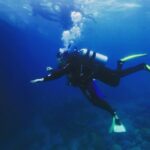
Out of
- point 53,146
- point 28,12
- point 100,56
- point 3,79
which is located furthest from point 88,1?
point 100,56

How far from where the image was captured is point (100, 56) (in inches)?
294

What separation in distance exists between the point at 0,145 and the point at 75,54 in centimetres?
1456

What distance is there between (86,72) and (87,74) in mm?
59

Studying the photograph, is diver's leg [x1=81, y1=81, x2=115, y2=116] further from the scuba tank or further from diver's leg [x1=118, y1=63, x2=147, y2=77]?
diver's leg [x1=118, y1=63, x2=147, y2=77]

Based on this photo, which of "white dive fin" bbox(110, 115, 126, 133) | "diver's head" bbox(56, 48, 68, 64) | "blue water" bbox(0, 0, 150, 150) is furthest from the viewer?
"blue water" bbox(0, 0, 150, 150)

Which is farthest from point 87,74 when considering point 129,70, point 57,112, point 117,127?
point 57,112

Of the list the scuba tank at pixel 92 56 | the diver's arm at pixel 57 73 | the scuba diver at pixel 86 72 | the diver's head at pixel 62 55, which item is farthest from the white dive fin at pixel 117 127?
the diver's head at pixel 62 55

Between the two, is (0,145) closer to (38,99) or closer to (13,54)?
(38,99)

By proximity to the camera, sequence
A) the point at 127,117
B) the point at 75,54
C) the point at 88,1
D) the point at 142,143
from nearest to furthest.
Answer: the point at 75,54 < the point at 142,143 < the point at 127,117 < the point at 88,1

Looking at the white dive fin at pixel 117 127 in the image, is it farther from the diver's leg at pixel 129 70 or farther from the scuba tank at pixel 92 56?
the scuba tank at pixel 92 56

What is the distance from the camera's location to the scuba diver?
7027 millimetres

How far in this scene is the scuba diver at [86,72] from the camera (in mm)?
7027

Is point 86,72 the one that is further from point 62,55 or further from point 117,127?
point 117,127

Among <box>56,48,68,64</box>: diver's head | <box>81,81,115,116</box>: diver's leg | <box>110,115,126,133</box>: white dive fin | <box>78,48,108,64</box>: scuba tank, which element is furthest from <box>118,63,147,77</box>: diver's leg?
<box>56,48,68,64</box>: diver's head
